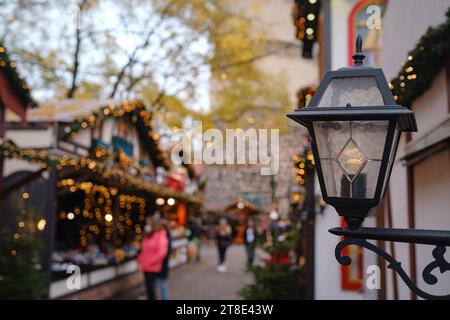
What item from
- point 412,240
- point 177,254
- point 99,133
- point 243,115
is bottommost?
point 177,254

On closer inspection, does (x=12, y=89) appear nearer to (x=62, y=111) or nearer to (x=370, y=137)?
(x=62, y=111)

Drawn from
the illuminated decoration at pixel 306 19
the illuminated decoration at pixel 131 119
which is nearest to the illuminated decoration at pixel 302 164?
the illuminated decoration at pixel 306 19

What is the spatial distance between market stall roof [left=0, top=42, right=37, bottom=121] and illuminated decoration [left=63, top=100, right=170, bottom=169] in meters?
1.59

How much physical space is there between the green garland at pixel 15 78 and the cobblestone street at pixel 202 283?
17.4 ft

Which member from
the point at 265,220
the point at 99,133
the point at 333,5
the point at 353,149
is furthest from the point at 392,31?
the point at 265,220

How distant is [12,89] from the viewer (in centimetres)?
876

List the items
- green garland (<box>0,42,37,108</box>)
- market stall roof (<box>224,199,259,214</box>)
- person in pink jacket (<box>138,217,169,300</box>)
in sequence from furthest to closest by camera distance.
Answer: market stall roof (<box>224,199,259,214</box>) → person in pink jacket (<box>138,217,169,300</box>) → green garland (<box>0,42,37,108</box>)

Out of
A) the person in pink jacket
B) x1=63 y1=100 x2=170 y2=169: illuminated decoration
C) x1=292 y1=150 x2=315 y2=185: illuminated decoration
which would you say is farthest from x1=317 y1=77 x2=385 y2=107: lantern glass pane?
x1=63 y1=100 x2=170 y2=169: illuminated decoration

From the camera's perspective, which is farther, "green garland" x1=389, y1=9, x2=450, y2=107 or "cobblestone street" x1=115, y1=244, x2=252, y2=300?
"cobblestone street" x1=115, y1=244, x2=252, y2=300

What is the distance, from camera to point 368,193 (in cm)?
217

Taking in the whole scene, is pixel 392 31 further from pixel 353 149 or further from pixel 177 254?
pixel 177 254

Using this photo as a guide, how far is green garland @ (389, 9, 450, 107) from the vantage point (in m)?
3.39

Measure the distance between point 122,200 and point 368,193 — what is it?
13.3 metres

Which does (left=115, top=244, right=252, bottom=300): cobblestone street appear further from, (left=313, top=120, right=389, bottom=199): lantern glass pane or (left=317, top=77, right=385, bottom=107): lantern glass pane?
(left=317, top=77, right=385, bottom=107): lantern glass pane
